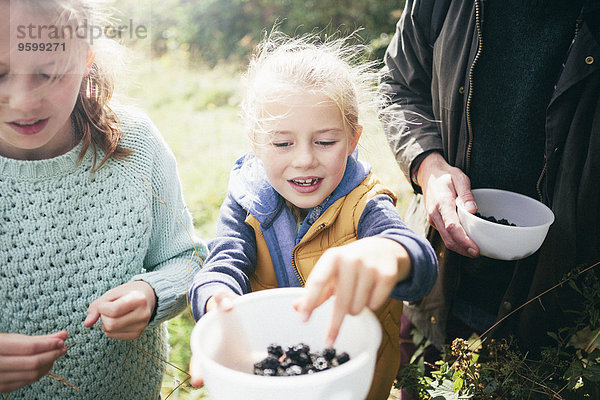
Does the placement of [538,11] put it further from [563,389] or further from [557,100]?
[563,389]

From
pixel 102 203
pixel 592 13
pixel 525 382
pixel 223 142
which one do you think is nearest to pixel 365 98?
pixel 592 13

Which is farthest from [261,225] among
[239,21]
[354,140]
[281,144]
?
[239,21]

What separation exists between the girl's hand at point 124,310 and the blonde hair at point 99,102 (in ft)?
1.21

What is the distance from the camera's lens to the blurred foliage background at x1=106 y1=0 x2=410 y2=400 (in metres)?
3.76

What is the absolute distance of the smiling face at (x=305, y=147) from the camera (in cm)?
134

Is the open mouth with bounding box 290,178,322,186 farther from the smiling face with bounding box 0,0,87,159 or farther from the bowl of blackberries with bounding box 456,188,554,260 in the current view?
→ the smiling face with bounding box 0,0,87,159

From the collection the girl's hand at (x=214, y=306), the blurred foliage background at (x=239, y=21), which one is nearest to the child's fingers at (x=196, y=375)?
the girl's hand at (x=214, y=306)

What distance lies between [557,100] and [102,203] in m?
1.35

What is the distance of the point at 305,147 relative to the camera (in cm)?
134

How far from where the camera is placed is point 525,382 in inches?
56.1

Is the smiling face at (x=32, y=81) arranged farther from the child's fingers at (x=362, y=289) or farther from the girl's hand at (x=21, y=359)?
the child's fingers at (x=362, y=289)

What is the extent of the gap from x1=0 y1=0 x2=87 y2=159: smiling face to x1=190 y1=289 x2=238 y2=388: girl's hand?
1.91 feet

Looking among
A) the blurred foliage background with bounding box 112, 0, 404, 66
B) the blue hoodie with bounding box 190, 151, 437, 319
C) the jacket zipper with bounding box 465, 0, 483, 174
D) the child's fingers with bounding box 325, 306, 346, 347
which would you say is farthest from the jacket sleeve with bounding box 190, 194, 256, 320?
the blurred foliage background with bounding box 112, 0, 404, 66

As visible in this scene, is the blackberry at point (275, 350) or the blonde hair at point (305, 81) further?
the blonde hair at point (305, 81)
